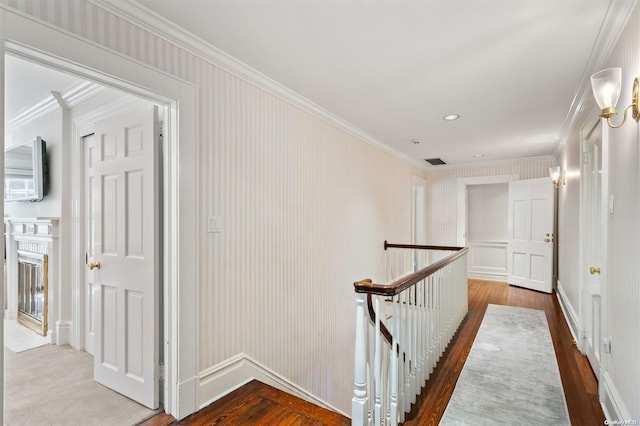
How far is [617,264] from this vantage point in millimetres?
1920

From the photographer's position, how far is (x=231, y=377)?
2.24 metres

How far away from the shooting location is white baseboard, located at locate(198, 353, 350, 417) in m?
2.07

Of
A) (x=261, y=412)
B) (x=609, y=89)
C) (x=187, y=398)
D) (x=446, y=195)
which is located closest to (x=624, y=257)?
(x=609, y=89)

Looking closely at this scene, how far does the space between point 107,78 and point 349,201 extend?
9.37 feet

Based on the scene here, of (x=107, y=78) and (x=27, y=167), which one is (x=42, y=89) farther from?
(x=107, y=78)

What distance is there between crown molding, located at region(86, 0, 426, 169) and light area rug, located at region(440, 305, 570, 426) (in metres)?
2.81

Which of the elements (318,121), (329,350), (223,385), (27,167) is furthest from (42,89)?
(329,350)

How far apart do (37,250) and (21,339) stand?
913mm

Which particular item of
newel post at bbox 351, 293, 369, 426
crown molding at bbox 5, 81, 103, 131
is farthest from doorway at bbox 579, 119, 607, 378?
crown molding at bbox 5, 81, 103, 131

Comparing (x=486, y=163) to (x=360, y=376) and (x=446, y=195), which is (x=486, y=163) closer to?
(x=446, y=195)

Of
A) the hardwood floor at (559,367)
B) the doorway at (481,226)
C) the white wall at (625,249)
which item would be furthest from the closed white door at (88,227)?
the doorway at (481,226)

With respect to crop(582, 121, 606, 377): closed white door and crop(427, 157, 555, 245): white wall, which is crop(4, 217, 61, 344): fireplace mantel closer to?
crop(582, 121, 606, 377): closed white door

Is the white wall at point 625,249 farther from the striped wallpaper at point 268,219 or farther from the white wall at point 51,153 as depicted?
the white wall at point 51,153

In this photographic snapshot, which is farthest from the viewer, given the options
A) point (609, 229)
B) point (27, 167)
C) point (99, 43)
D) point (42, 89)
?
point (27, 167)
